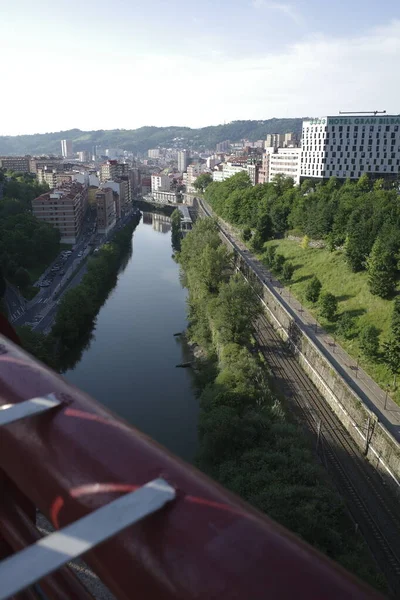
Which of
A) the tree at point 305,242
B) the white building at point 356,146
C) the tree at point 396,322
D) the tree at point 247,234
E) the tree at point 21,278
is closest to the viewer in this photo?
the tree at point 396,322

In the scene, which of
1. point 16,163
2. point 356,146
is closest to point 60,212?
point 356,146

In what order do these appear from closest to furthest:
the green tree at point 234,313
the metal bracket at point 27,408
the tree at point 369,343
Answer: the metal bracket at point 27,408 < the tree at point 369,343 < the green tree at point 234,313

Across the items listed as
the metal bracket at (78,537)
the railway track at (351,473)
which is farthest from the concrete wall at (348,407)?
the metal bracket at (78,537)

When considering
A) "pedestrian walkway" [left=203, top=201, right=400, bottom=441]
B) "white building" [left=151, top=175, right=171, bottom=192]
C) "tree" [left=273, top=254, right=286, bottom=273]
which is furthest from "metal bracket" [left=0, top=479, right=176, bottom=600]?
"white building" [left=151, top=175, right=171, bottom=192]

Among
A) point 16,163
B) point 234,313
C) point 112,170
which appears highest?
point 16,163

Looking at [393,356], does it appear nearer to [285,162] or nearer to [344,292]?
[344,292]

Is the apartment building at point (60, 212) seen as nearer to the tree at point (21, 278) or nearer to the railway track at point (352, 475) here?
the tree at point (21, 278)
